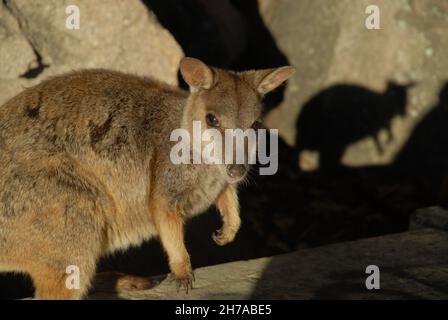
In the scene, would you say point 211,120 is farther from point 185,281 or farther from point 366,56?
point 366,56

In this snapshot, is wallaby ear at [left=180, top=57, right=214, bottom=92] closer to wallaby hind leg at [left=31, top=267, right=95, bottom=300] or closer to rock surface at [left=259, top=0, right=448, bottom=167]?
wallaby hind leg at [left=31, top=267, right=95, bottom=300]

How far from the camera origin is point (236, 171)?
19.5 ft

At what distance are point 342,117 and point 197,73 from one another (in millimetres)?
3993

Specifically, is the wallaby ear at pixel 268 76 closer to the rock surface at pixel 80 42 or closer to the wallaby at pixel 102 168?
the wallaby at pixel 102 168

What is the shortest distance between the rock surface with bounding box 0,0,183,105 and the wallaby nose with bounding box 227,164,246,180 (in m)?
2.15

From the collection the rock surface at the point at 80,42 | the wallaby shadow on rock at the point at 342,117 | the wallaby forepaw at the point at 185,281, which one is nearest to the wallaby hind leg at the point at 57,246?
the wallaby forepaw at the point at 185,281

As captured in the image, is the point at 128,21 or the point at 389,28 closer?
the point at 128,21

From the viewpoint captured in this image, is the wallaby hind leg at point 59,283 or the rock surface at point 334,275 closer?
the wallaby hind leg at point 59,283

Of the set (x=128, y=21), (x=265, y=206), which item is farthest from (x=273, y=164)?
(x=128, y=21)

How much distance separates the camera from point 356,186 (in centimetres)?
959

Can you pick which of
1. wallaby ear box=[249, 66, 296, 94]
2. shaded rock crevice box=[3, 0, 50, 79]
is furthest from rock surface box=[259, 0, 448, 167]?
shaded rock crevice box=[3, 0, 50, 79]

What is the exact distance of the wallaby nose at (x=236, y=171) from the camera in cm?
596
